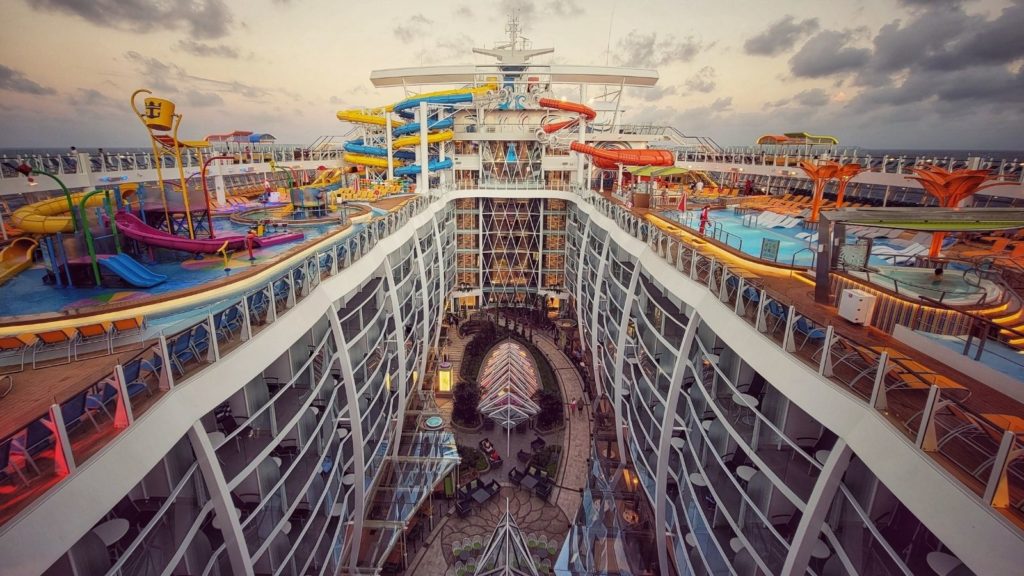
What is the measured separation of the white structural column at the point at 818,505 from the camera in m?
5.97

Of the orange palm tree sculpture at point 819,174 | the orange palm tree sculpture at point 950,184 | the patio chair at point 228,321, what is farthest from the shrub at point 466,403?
the orange palm tree sculpture at point 950,184

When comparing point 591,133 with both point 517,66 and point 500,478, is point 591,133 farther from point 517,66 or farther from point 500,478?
point 500,478

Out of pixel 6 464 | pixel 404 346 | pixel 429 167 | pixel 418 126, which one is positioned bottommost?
pixel 404 346

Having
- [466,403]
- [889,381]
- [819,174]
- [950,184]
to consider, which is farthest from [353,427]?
[819,174]

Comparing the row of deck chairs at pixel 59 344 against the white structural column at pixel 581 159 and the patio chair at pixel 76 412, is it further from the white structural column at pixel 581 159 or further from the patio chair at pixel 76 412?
the white structural column at pixel 581 159

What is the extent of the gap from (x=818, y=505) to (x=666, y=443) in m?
5.48

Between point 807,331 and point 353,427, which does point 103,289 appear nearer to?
point 353,427

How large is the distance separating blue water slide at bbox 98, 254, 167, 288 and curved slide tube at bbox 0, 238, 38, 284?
2.40m

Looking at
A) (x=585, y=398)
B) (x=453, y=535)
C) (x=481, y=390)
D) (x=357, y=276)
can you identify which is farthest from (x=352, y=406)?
(x=585, y=398)

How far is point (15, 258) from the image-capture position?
11.2 m

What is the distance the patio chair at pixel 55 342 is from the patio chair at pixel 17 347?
0.34ft

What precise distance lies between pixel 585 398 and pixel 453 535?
404 inches

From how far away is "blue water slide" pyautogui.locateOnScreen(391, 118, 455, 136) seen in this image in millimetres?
28962

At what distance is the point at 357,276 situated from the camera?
11.9 m
